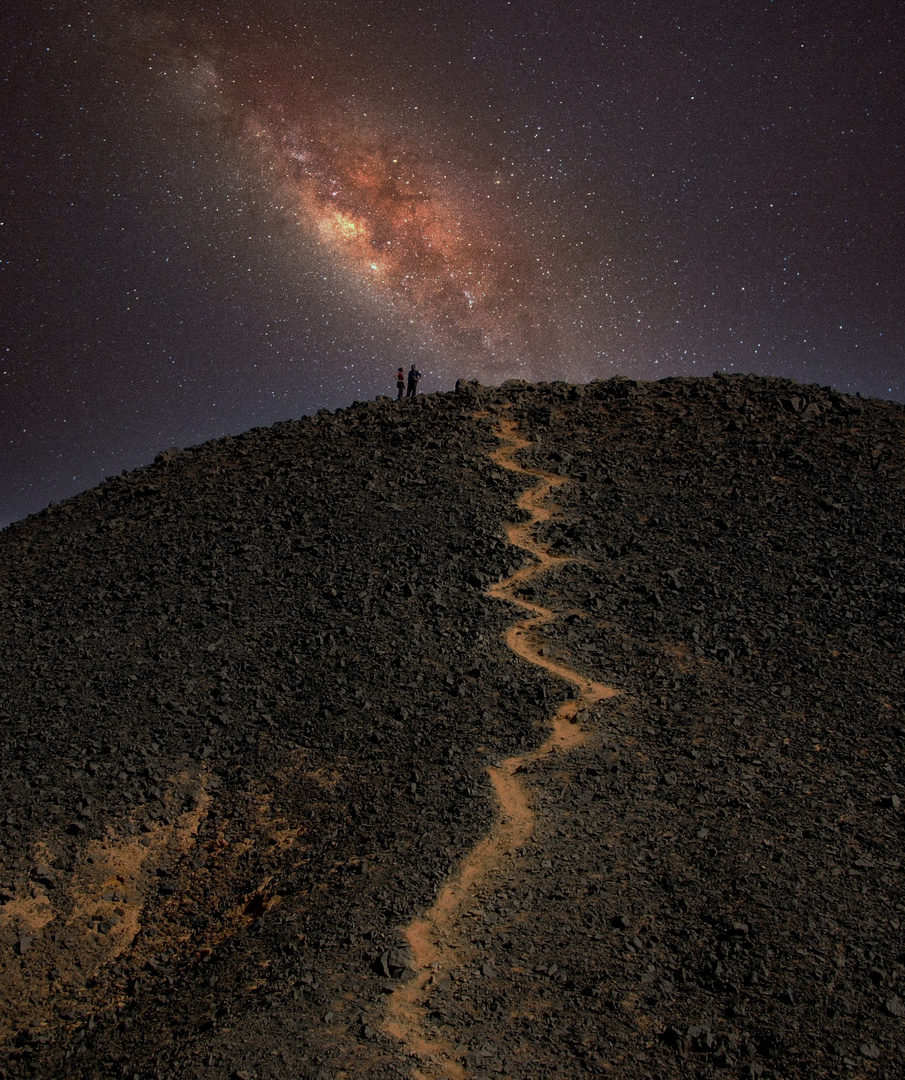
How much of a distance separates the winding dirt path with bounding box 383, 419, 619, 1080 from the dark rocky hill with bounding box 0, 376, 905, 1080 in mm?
77

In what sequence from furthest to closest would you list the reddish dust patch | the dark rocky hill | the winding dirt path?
the reddish dust patch
the dark rocky hill
the winding dirt path

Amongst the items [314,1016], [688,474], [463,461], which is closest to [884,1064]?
[314,1016]

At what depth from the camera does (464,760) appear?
40.0ft

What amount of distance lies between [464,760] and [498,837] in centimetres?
180

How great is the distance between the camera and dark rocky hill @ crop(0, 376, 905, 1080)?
793 centimetres

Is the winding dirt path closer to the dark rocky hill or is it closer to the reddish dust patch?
the dark rocky hill

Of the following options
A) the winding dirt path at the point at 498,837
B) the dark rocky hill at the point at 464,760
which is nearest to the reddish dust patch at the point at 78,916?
the dark rocky hill at the point at 464,760

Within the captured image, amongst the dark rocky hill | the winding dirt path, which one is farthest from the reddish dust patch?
the winding dirt path

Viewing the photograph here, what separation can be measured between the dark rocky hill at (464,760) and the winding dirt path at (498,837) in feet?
0.25

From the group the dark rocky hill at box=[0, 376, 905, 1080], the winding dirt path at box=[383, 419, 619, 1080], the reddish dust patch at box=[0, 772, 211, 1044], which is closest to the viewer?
the winding dirt path at box=[383, 419, 619, 1080]

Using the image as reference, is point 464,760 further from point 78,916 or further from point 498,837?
point 78,916

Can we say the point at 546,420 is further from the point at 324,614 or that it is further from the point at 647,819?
the point at 647,819

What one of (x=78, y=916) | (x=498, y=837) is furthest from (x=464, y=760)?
(x=78, y=916)

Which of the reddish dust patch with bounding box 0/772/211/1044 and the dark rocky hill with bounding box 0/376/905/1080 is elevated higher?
the dark rocky hill with bounding box 0/376/905/1080
